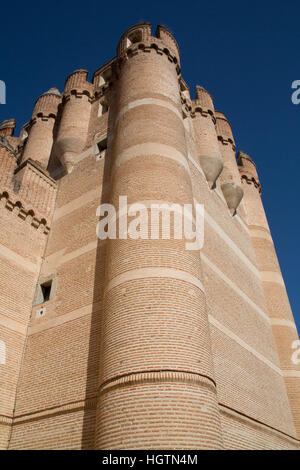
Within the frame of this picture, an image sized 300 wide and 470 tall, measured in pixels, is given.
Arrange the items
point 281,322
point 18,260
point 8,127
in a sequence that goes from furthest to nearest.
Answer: point 8,127 < point 281,322 < point 18,260

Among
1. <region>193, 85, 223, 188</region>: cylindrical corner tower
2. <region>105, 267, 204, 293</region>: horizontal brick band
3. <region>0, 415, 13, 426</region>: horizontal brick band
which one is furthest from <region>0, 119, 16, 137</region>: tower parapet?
<region>0, 415, 13, 426</region>: horizontal brick band

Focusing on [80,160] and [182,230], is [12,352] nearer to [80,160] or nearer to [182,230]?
[182,230]

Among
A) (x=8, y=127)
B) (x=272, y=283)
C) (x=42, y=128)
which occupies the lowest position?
(x=272, y=283)

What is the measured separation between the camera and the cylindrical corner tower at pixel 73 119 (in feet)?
39.1

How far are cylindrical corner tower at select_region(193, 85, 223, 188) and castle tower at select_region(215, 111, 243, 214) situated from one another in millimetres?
1080

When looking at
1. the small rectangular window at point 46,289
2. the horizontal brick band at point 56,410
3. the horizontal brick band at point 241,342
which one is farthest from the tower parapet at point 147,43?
the horizontal brick band at point 56,410

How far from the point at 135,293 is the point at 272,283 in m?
8.37

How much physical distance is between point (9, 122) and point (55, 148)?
270 inches

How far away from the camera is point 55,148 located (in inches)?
490

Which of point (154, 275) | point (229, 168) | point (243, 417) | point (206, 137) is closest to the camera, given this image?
point (154, 275)

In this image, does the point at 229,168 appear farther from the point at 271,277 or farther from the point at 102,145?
the point at 102,145

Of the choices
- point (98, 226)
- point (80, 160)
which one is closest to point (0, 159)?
point (80, 160)

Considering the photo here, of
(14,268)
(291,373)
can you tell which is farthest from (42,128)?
(291,373)

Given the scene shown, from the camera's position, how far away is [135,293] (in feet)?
20.4
